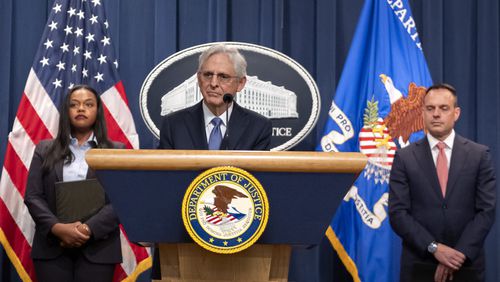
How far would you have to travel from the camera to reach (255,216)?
1.50 m

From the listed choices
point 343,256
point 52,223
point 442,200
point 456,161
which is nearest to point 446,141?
point 456,161

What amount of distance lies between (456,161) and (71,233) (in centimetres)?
192

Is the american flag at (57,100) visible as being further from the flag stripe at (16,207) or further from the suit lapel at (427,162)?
the suit lapel at (427,162)

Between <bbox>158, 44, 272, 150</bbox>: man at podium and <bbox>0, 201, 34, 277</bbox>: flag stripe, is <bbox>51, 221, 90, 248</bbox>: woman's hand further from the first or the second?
<bbox>158, 44, 272, 150</bbox>: man at podium

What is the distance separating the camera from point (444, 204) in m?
3.31

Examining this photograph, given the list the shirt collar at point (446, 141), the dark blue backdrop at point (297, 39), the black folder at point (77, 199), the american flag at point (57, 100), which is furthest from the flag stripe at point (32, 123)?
the shirt collar at point (446, 141)

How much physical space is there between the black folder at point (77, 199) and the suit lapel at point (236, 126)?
47.0 inches

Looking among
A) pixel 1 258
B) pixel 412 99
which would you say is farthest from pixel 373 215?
pixel 1 258

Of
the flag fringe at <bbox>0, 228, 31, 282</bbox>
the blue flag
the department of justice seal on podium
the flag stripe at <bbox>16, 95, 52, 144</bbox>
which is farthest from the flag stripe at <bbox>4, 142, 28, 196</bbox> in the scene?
the department of justice seal on podium

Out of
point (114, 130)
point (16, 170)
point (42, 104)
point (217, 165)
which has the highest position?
point (42, 104)

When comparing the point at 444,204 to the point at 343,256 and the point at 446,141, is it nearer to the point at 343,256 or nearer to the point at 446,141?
the point at 446,141

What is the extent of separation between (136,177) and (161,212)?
0.33 feet

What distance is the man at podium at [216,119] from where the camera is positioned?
6.74 feet

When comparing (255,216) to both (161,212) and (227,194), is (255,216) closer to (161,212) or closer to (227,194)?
(227,194)
